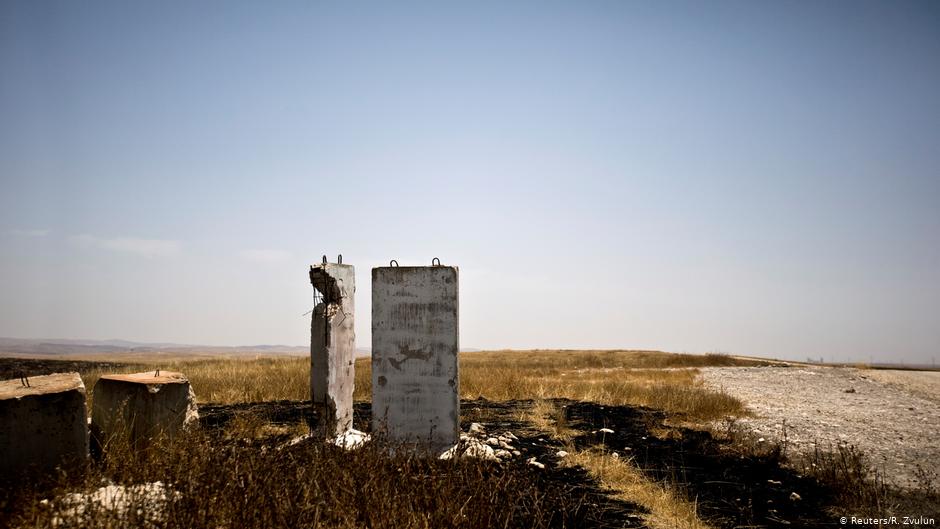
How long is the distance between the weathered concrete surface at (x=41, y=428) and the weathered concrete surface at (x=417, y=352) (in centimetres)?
306

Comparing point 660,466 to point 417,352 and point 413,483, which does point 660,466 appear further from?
point 413,483

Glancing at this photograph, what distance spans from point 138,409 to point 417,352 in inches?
123

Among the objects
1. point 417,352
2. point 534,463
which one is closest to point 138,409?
point 417,352

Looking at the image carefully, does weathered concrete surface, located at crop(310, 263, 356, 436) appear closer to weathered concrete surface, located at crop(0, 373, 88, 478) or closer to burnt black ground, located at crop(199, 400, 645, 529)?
burnt black ground, located at crop(199, 400, 645, 529)

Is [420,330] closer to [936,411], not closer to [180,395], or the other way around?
[180,395]

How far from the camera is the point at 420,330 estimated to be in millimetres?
6906

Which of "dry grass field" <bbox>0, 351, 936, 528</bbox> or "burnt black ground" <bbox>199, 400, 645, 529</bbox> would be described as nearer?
"dry grass field" <bbox>0, 351, 936, 528</bbox>

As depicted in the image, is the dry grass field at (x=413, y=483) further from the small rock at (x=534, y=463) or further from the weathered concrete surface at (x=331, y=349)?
the weathered concrete surface at (x=331, y=349)

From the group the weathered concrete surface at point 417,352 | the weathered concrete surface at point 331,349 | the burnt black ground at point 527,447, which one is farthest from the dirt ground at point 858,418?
the weathered concrete surface at point 331,349

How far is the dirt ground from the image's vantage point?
21.8ft

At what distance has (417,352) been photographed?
690cm

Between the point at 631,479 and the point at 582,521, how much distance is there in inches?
68.1

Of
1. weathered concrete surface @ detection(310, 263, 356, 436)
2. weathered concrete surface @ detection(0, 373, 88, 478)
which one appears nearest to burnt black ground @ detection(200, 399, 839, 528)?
weathered concrete surface @ detection(310, 263, 356, 436)

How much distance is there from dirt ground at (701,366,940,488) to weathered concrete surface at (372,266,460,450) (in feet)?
14.4
